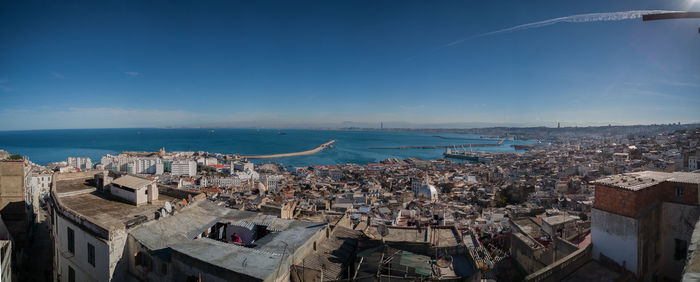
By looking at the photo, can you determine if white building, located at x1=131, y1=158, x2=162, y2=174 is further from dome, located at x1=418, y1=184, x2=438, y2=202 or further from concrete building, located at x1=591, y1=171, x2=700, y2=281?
concrete building, located at x1=591, y1=171, x2=700, y2=281

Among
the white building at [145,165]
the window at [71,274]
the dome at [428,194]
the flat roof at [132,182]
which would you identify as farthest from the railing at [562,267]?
the white building at [145,165]

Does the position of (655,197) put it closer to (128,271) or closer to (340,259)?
(340,259)

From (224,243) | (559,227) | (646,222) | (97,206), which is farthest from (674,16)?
(97,206)

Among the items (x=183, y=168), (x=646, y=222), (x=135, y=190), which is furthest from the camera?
(x=183, y=168)

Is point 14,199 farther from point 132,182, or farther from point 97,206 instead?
point 132,182

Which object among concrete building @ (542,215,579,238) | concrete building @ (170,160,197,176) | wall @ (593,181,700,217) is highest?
wall @ (593,181,700,217)

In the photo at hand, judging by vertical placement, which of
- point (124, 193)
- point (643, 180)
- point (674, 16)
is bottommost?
point (124, 193)

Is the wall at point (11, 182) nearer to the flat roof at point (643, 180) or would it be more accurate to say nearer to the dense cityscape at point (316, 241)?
the dense cityscape at point (316, 241)

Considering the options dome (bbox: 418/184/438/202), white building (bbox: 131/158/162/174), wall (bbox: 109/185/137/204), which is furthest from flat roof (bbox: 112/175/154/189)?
white building (bbox: 131/158/162/174)
